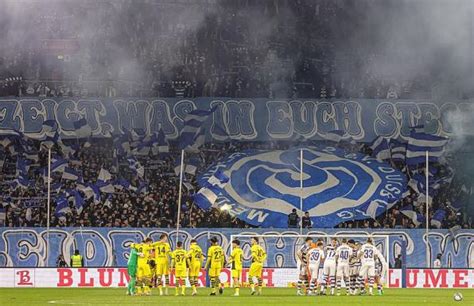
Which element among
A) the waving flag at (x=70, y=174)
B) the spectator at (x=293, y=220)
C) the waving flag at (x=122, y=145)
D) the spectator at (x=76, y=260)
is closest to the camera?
the spectator at (x=76, y=260)

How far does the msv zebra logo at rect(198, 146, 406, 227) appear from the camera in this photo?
49.4 metres

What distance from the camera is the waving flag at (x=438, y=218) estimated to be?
4831cm

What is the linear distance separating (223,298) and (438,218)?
50.9 ft

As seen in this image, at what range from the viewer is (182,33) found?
51.1 meters

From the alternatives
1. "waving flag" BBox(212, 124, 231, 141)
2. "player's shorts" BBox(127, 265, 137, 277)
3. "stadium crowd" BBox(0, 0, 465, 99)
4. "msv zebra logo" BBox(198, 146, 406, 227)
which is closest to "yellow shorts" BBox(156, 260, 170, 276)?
"player's shorts" BBox(127, 265, 137, 277)

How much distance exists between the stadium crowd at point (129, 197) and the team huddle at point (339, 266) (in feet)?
27.4

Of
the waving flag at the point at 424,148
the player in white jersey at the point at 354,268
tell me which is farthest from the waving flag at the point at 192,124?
the player in white jersey at the point at 354,268

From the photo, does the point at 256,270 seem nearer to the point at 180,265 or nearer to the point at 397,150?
the point at 180,265

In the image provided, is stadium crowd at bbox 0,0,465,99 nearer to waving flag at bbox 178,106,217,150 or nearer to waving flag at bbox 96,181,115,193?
waving flag at bbox 178,106,217,150

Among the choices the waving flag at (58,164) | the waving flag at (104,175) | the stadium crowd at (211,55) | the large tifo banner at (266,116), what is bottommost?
the waving flag at (104,175)

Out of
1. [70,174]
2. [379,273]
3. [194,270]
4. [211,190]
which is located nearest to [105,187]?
[70,174]

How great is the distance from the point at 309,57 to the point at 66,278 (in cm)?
1446

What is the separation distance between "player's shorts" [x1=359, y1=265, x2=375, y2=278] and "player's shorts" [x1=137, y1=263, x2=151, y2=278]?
21.9 ft

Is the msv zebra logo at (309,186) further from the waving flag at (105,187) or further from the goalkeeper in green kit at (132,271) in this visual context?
the goalkeeper in green kit at (132,271)
